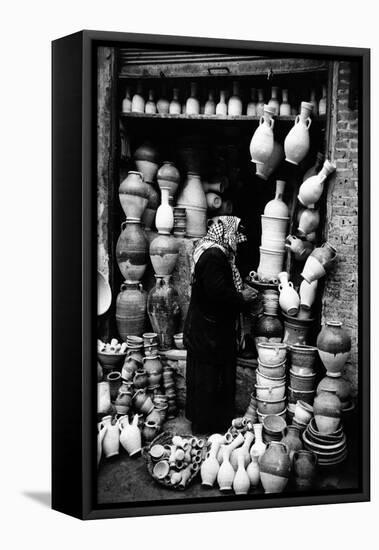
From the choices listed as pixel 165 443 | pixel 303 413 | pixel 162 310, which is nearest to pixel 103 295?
pixel 162 310

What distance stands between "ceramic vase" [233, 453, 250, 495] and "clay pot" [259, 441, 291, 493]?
Result: 0.35 ft

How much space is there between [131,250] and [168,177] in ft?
1.62

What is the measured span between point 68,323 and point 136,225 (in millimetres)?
700

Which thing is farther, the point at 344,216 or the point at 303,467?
the point at 344,216

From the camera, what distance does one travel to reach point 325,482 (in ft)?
21.6

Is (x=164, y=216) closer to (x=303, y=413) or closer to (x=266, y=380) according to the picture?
(x=266, y=380)

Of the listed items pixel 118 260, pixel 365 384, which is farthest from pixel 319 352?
pixel 118 260

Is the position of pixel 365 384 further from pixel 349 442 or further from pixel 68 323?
pixel 68 323

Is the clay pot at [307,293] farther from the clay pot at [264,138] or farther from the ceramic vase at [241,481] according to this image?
the ceramic vase at [241,481]

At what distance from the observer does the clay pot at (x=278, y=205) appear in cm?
661

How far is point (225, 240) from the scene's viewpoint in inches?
254

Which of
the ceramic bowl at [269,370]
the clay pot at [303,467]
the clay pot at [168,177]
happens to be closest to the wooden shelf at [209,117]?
the clay pot at [168,177]

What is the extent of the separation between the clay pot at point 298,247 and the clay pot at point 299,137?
49 centimetres

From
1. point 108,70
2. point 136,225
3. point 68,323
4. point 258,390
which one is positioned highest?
point 108,70
